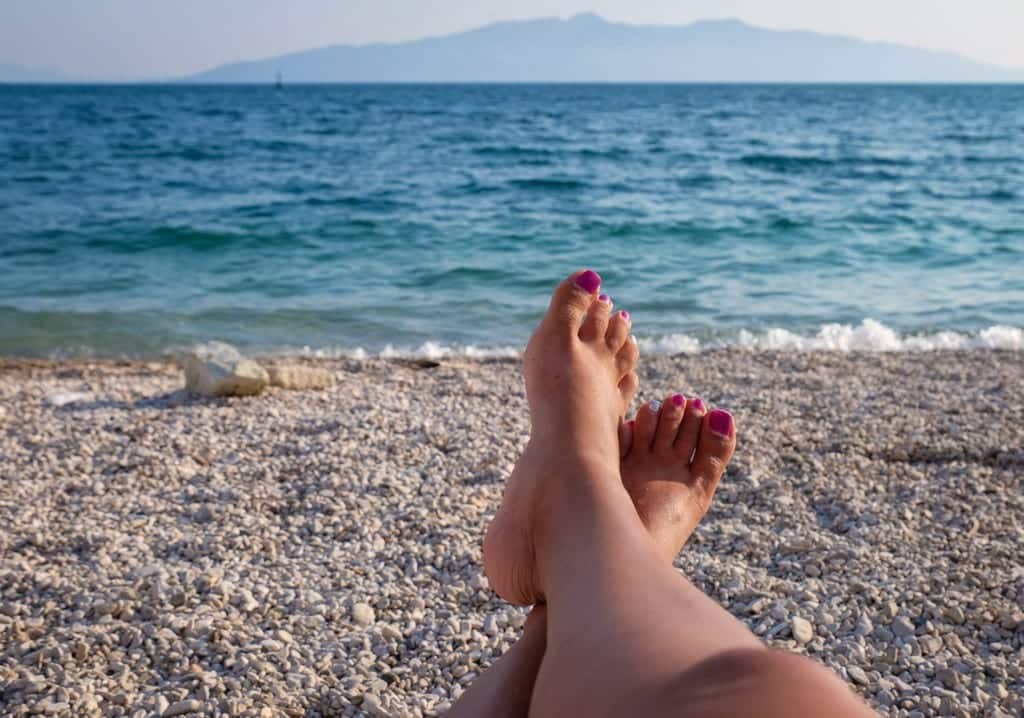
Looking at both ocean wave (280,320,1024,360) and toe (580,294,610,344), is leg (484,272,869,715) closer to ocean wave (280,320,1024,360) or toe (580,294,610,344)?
toe (580,294,610,344)

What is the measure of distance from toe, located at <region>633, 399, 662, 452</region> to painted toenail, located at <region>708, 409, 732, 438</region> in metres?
0.13

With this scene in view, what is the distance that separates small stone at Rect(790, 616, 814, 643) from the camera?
1974 mm

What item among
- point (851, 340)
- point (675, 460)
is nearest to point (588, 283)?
point (675, 460)

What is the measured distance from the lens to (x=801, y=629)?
6.53ft

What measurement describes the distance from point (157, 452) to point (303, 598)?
1.20 metres

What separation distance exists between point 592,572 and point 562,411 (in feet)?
2.64

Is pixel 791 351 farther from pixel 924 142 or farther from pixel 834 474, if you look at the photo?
pixel 924 142

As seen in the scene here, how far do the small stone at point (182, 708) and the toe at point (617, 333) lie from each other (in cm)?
132

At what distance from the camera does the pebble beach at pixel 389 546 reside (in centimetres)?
183

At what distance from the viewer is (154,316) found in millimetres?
6062

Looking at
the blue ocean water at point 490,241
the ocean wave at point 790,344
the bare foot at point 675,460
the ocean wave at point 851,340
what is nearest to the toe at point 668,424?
the bare foot at point 675,460

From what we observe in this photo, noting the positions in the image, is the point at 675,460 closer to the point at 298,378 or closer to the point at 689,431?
the point at 689,431

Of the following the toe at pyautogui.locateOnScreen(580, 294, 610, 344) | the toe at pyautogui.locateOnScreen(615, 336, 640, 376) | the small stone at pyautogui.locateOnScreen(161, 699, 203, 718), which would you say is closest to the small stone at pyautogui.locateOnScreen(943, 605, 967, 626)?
the toe at pyautogui.locateOnScreen(615, 336, 640, 376)

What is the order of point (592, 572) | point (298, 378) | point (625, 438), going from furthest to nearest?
point (298, 378) < point (625, 438) < point (592, 572)
